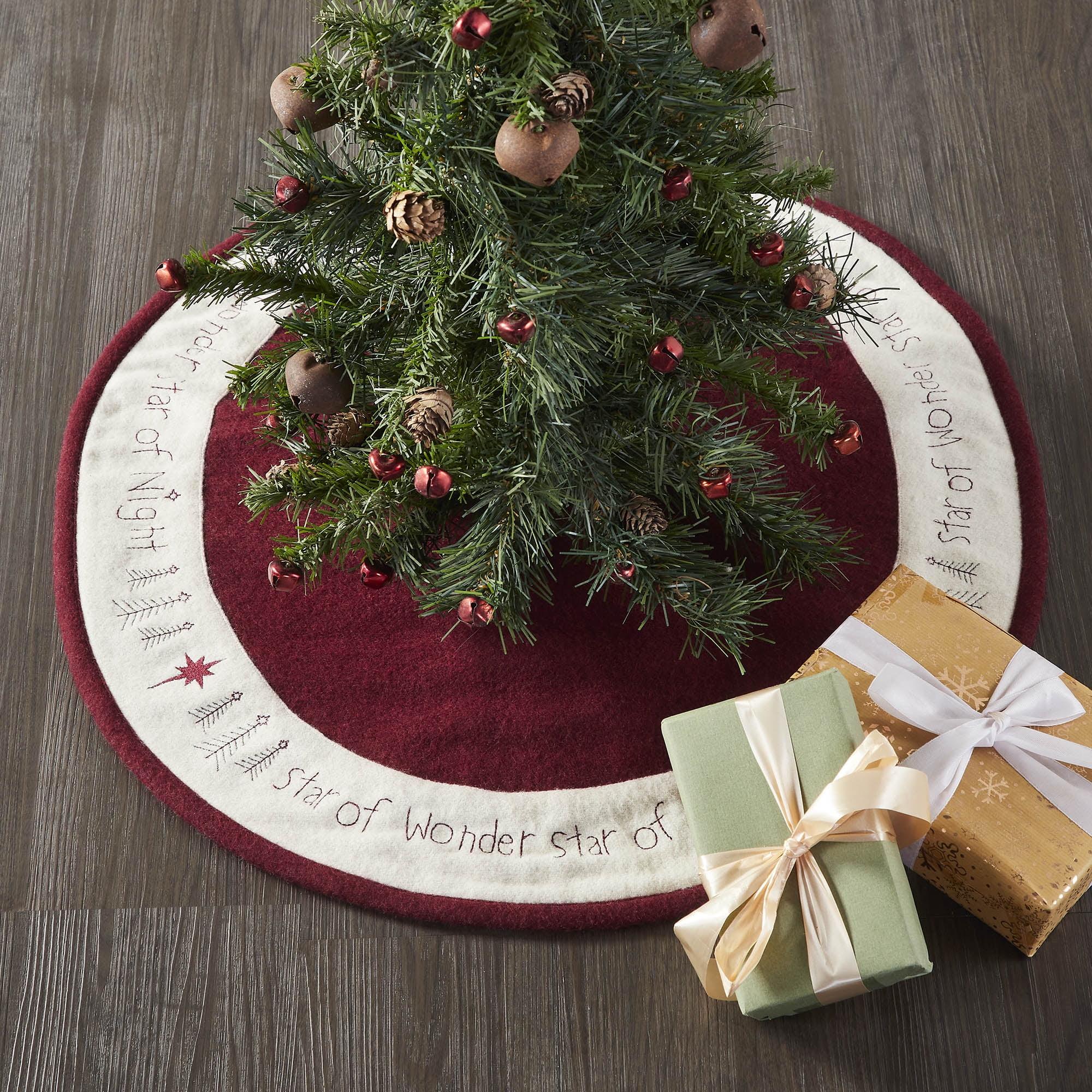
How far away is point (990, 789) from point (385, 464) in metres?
0.65

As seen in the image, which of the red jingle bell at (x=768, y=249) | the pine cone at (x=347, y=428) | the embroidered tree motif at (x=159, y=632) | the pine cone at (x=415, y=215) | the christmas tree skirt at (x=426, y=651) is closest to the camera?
the pine cone at (x=415, y=215)

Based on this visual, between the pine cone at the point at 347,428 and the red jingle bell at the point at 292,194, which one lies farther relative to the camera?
the pine cone at the point at 347,428

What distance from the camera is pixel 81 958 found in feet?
3.51

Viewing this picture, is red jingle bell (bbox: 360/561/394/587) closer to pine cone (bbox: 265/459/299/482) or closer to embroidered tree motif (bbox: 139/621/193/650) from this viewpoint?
pine cone (bbox: 265/459/299/482)

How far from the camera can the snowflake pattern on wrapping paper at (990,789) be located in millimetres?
947

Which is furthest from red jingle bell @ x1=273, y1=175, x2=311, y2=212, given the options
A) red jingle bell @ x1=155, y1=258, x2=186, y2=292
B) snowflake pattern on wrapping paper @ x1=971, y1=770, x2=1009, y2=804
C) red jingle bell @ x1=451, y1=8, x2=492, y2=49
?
snowflake pattern on wrapping paper @ x1=971, y1=770, x2=1009, y2=804

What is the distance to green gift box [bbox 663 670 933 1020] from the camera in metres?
0.88

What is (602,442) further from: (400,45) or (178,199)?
(178,199)

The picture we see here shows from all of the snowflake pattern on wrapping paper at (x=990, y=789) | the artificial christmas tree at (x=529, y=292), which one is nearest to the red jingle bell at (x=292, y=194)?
the artificial christmas tree at (x=529, y=292)

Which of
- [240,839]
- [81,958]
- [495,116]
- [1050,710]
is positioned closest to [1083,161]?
[1050,710]

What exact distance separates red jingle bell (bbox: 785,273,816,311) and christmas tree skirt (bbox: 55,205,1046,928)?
437 millimetres

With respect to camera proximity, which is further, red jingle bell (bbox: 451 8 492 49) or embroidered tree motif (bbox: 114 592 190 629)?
embroidered tree motif (bbox: 114 592 190 629)

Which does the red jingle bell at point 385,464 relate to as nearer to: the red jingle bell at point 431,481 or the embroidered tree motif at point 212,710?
the red jingle bell at point 431,481

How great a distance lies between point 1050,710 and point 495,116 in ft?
2.51
